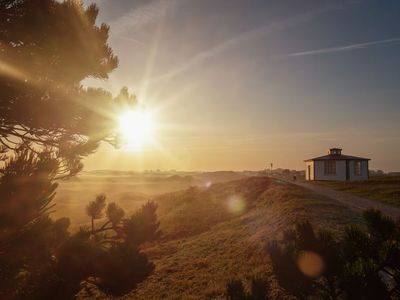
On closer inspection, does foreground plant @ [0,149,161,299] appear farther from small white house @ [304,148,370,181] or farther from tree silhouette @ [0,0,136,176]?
small white house @ [304,148,370,181]

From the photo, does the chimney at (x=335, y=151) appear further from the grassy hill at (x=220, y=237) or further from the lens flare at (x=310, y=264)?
the lens flare at (x=310, y=264)

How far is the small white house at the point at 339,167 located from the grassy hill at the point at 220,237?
56.5 ft

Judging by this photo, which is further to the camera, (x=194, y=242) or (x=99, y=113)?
(x=194, y=242)

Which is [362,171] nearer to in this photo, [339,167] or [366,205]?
[339,167]

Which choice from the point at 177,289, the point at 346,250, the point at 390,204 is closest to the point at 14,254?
the point at 346,250

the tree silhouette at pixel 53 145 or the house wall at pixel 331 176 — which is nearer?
the tree silhouette at pixel 53 145

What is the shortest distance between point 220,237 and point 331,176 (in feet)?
103

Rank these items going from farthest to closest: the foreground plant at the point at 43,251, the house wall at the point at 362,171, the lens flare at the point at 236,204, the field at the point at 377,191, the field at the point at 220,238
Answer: the house wall at the point at 362,171
the lens flare at the point at 236,204
the field at the point at 377,191
the field at the point at 220,238
the foreground plant at the point at 43,251

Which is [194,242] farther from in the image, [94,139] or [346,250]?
[346,250]

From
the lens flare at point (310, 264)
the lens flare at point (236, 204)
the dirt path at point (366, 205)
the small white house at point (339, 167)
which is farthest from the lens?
the small white house at point (339, 167)

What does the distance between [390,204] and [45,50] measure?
22.8 m

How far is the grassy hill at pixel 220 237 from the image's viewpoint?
11.8 meters

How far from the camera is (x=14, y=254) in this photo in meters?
3.75

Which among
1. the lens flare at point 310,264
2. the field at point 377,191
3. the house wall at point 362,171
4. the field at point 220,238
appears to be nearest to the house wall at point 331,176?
the house wall at point 362,171
